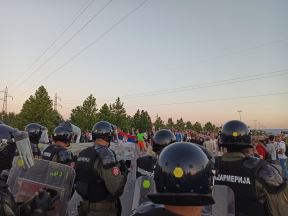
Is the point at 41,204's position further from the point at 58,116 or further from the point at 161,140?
the point at 58,116

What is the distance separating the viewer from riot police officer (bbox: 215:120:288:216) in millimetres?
3363

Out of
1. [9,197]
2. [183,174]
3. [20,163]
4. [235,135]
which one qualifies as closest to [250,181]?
[235,135]

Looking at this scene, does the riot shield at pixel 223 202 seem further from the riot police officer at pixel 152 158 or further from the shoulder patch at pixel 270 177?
the riot police officer at pixel 152 158

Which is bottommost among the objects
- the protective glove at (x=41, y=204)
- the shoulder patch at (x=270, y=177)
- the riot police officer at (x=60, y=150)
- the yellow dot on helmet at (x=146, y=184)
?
the protective glove at (x=41, y=204)

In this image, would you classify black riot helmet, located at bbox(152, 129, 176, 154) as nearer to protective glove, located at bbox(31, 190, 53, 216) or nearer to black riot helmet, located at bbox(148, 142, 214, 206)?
protective glove, located at bbox(31, 190, 53, 216)

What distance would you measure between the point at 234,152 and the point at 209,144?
13.8 meters

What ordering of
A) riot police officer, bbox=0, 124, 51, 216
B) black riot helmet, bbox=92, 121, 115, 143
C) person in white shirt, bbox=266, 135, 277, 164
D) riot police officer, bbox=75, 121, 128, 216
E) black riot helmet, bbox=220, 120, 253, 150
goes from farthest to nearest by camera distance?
person in white shirt, bbox=266, 135, 277, 164, black riot helmet, bbox=92, 121, 115, 143, riot police officer, bbox=75, 121, 128, 216, black riot helmet, bbox=220, 120, 253, 150, riot police officer, bbox=0, 124, 51, 216

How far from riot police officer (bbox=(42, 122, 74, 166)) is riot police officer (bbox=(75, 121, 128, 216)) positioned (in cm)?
35

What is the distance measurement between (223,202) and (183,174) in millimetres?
790

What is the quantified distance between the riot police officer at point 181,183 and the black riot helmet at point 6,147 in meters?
2.74

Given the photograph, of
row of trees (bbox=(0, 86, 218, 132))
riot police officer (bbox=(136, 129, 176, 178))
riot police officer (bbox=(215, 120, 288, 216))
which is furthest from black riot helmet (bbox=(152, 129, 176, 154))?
row of trees (bbox=(0, 86, 218, 132))

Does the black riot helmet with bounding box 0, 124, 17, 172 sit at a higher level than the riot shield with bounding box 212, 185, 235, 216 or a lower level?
higher

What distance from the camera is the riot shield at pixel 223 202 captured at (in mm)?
2723

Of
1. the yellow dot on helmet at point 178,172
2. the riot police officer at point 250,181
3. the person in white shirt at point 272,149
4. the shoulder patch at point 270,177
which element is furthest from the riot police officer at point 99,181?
the person in white shirt at point 272,149
